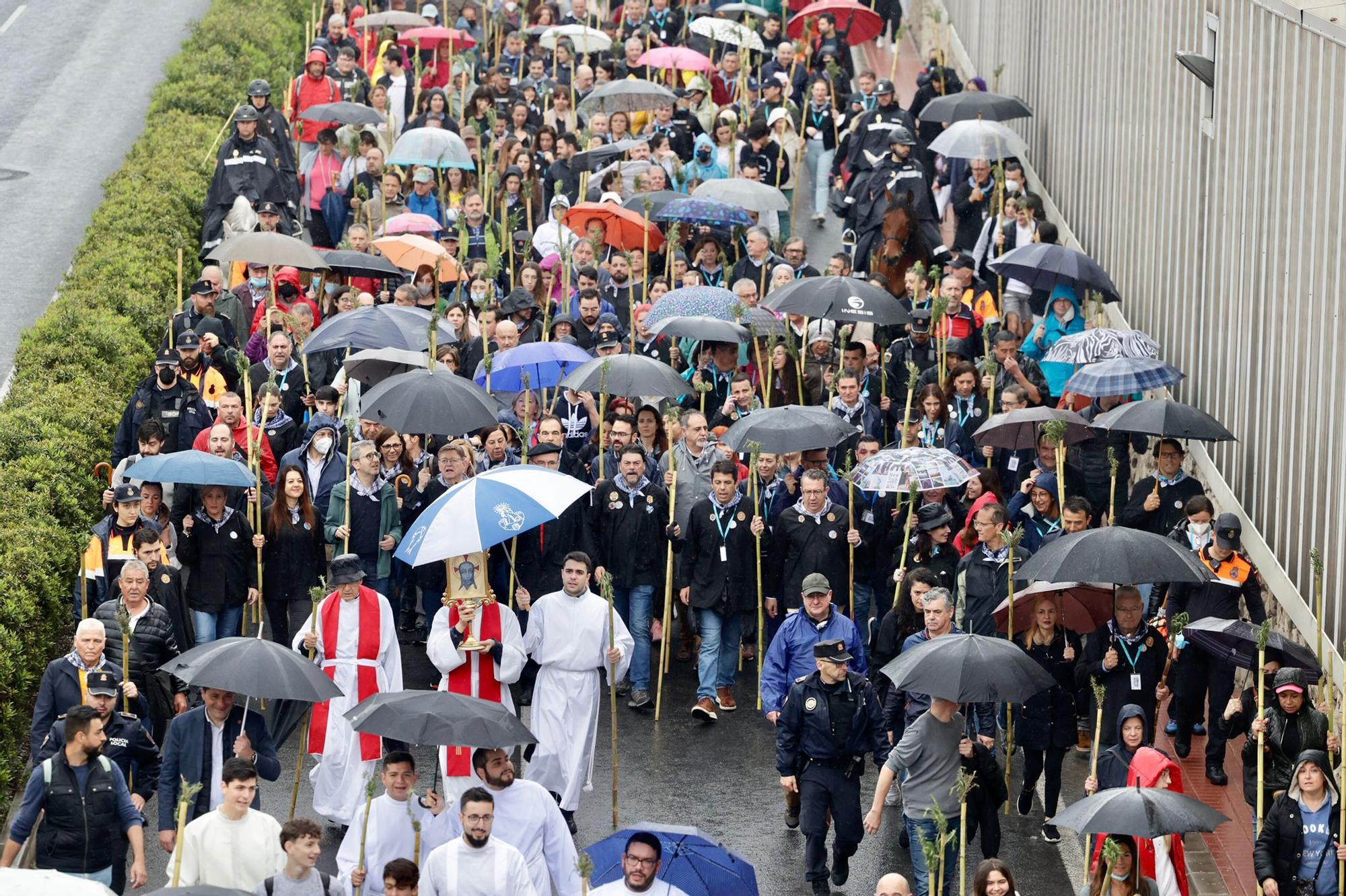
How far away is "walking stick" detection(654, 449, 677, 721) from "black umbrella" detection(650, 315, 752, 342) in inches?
58.6

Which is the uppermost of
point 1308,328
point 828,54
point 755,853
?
point 828,54

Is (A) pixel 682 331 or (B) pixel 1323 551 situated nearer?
(B) pixel 1323 551

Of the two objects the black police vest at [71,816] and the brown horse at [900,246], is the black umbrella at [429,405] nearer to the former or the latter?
the black police vest at [71,816]

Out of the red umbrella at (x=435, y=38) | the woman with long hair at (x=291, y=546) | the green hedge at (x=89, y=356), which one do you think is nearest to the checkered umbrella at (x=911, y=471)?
the woman with long hair at (x=291, y=546)

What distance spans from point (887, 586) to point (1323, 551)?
3.02 m

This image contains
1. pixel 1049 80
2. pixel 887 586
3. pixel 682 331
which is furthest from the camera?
pixel 1049 80

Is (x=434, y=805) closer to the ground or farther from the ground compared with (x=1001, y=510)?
closer to the ground

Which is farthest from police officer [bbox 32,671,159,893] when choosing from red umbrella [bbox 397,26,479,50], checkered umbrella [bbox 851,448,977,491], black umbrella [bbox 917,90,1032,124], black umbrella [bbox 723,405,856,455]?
red umbrella [bbox 397,26,479,50]

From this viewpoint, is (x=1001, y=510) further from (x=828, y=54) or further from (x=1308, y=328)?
(x=828, y=54)

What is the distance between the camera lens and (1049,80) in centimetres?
2491

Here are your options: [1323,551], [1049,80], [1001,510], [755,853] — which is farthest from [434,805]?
[1049,80]

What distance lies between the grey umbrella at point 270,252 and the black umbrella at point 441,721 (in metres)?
7.29

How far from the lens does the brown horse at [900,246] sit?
20531 millimetres

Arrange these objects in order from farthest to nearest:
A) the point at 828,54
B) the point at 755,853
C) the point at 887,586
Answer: the point at 828,54 < the point at 887,586 < the point at 755,853
